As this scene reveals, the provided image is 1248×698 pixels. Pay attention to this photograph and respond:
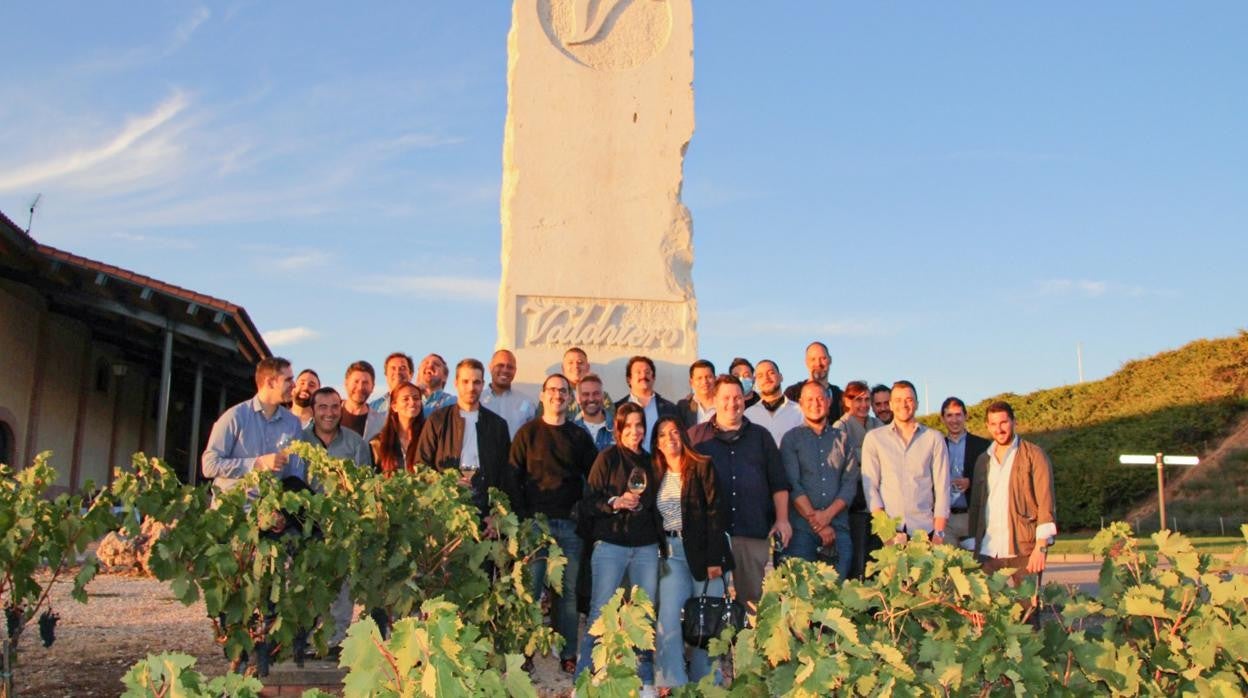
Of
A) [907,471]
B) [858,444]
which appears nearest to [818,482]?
[907,471]

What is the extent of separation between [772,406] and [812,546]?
3.58 feet

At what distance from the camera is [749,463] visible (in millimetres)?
5250

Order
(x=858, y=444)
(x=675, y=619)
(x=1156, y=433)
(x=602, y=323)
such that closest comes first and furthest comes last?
(x=675, y=619) < (x=858, y=444) < (x=602, y=323) < (x=1156, y=433)

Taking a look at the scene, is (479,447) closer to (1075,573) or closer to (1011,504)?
(1011,504)

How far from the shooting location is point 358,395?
6.32 meters

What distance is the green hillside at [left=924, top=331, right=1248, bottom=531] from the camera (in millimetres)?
19672

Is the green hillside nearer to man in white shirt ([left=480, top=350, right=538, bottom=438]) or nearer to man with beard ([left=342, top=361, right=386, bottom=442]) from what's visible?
man in white shirt ([left=480, top=350, right=538, bottom=438])

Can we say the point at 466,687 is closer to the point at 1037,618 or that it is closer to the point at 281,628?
the point at 281,628

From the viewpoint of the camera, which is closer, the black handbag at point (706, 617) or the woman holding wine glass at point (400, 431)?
the black handbag at point (706, 617)

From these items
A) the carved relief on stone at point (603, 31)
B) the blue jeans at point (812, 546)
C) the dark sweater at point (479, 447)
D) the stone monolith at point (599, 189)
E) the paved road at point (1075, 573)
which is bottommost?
the paved road at point (1075, 573)

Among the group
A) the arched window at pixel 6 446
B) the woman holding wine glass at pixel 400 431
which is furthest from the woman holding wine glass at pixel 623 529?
the arched window at pixel 6 446

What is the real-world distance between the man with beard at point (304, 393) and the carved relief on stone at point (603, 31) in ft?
9.49

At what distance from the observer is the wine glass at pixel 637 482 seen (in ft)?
16.2

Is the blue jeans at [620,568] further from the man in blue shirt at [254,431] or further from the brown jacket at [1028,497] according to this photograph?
the brown jacket at [1028,497]
